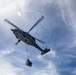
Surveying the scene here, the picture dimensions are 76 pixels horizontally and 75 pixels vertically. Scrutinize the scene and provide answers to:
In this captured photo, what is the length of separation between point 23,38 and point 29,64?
37.8ft

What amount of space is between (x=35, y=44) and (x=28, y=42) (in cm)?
593

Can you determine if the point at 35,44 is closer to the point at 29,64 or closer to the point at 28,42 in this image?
the point at 28,42

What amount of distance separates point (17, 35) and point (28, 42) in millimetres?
5849

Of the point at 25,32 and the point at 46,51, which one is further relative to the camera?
the point at 46,51

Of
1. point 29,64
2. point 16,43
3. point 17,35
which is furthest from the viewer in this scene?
point 16,43

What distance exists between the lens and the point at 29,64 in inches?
2287

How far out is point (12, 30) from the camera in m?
64.4

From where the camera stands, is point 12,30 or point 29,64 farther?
point 12,30

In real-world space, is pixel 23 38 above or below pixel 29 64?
above

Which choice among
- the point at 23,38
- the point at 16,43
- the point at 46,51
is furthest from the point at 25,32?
the point at 46,51

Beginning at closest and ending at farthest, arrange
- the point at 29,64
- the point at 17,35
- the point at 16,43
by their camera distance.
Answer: the point at 29,64, the point at 17,35, the point at 16,43

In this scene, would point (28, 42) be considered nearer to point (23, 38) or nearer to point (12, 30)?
point (23, 38)

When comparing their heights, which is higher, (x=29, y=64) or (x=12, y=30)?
(x=12, y=30)

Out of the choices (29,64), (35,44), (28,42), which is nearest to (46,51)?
(35,44)
